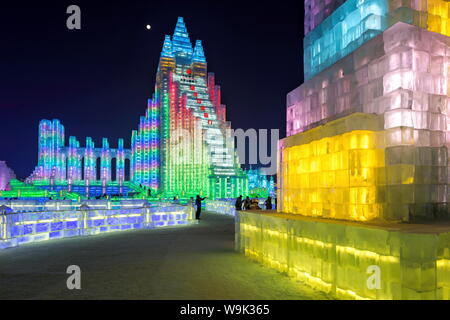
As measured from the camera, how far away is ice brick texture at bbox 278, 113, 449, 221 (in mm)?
6125

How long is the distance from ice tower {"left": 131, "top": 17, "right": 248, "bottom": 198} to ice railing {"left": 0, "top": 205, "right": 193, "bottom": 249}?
Result: 140ft

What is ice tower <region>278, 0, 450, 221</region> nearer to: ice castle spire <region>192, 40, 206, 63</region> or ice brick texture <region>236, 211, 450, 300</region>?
ice brick texture <region>236, 211, 450, 300</region>

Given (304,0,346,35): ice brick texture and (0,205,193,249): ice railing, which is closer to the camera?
(304,0,346,35): ice brick texture

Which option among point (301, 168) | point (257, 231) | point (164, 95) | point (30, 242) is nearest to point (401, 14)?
point (301, 168)

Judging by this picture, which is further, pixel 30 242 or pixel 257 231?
pixel 30 242

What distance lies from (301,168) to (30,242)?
10196 millimetres

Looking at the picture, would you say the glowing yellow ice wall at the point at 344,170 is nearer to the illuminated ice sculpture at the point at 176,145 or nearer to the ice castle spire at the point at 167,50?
the illuminated ice sculpture at the point at 176,145

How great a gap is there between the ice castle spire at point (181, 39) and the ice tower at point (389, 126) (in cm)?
10609

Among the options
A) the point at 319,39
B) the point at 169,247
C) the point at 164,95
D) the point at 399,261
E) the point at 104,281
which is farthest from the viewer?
the point at 164,95

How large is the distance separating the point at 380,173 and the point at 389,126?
2.84 ft

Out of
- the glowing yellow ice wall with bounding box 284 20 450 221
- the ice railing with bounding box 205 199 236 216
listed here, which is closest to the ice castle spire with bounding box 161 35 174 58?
the ice railing with bounding box 205 199 236 216

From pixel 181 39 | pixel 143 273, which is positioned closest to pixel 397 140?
pixel 143 273

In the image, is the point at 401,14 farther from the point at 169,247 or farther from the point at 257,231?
the point at 169,247

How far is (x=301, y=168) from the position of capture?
8289 millimetres
